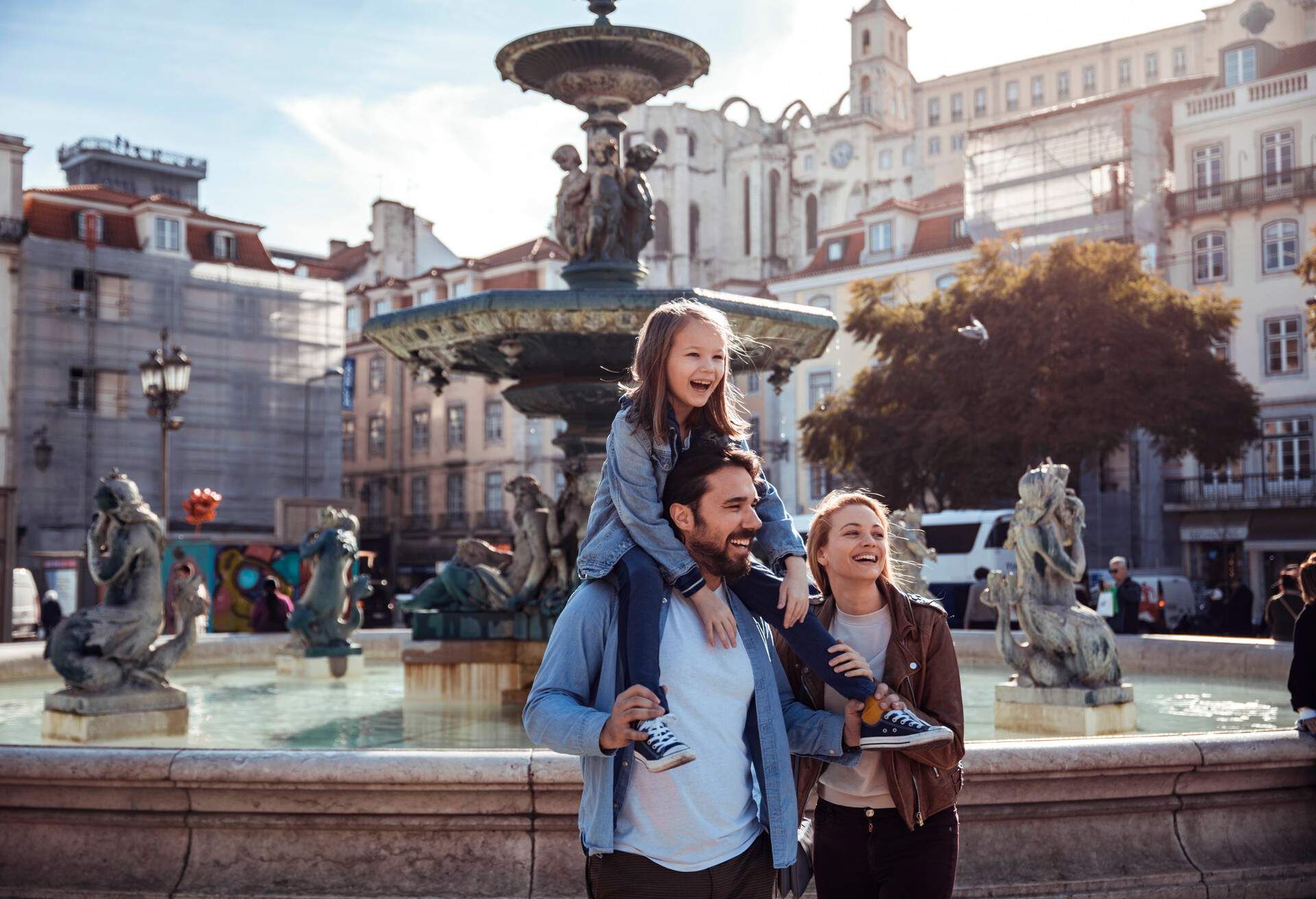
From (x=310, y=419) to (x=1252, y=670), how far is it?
37.0 m

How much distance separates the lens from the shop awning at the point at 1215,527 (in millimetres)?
36750

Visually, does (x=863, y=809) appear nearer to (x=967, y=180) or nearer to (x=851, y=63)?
(x=967, y=180)

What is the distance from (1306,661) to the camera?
525cm

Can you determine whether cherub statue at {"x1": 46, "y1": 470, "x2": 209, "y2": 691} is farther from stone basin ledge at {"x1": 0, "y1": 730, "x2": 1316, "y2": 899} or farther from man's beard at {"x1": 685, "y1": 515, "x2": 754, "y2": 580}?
man's beard at {"x1": 685, "y1": 515, "x2": 754, "y2": 580}

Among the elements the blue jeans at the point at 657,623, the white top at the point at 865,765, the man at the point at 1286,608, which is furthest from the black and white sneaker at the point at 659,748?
the man at the point at 1286,608

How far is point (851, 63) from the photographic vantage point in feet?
265

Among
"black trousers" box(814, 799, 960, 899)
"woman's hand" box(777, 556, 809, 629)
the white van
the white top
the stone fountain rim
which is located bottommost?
the white van

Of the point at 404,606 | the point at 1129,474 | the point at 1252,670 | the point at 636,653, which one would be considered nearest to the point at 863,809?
the point at 636,653

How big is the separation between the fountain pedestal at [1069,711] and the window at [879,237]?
39503mm

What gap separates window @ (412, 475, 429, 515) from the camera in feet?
182

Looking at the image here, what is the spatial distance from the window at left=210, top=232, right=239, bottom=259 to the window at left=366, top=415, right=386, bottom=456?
1475 cm

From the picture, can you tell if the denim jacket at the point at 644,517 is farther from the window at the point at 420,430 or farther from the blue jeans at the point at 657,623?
the window at the point at 420,430

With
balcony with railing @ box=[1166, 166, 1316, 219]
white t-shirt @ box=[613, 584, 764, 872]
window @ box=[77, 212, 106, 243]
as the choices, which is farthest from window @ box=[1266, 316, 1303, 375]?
white t-shirt @ box=[613, 584, 764, 872]

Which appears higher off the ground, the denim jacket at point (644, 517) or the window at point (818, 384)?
the window at point (818, 384)
